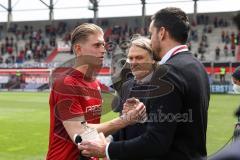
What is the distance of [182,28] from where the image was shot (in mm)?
2912

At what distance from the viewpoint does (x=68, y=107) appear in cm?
326

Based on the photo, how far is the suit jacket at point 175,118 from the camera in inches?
105

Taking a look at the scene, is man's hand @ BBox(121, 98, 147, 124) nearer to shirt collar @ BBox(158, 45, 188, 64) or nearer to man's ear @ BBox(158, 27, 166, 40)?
shirt collar @ BBox(158, 45, 188, 64)

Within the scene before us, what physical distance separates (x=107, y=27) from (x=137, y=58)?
48.6m

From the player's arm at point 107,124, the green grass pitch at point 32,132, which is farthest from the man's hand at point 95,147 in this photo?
the green grass pitch at point 32,132

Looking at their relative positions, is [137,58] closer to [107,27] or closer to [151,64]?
[151,64]

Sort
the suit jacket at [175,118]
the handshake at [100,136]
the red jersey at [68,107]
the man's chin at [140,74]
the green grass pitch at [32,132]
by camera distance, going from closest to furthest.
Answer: the suit jacket at [175,118] < the handshake at [100,136] < the red jersey at [68,107] < the man's chin at [140,74] < the green grass pitch at [32,132]

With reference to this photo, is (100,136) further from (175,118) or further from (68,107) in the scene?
(175,118)

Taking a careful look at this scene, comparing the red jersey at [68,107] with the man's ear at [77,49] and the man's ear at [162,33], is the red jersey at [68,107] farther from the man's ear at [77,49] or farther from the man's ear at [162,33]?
the man's ear at [162,33]

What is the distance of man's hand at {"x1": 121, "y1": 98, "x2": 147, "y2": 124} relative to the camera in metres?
2.89

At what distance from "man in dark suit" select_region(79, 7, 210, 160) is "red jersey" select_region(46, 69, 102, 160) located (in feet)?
1.52

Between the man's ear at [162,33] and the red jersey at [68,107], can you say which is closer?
the man's ear at [162,33]

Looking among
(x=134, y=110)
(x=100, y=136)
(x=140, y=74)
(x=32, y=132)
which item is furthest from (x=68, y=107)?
(x=32, y=132)

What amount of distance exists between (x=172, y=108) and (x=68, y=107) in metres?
0.95
